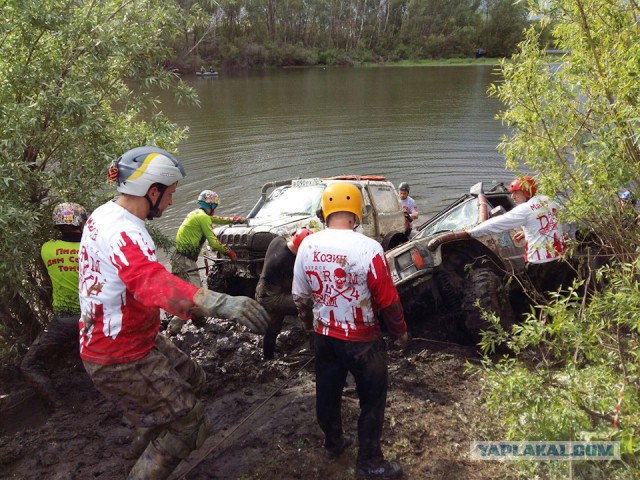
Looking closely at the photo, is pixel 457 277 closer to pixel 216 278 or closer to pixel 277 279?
pixel 277 279

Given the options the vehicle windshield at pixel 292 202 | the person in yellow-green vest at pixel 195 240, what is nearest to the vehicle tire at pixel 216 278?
the person in yellow-green vest at pixel 195 240

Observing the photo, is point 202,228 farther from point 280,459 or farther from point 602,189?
point 602,189

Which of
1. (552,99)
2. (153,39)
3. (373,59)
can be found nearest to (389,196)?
(153,39)

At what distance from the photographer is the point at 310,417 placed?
4.45 m

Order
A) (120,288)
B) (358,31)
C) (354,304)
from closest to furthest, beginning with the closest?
1. (120,288)
2. (354,304)
3. (358,31)

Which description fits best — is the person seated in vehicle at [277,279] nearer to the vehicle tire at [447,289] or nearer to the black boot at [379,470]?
the vehicle tire at [447,289]

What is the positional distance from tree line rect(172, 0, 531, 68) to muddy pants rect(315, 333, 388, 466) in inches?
2524

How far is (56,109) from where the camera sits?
5320mm

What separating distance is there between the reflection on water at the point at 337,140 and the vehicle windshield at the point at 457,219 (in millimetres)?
7447

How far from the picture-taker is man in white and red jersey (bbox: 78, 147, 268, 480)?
2877 mm

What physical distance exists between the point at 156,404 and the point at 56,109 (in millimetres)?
3459

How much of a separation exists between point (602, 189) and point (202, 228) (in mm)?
5398

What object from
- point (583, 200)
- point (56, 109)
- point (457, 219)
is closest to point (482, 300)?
point (457, 219)

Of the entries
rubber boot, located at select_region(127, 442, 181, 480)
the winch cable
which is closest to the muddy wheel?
the winch cable
